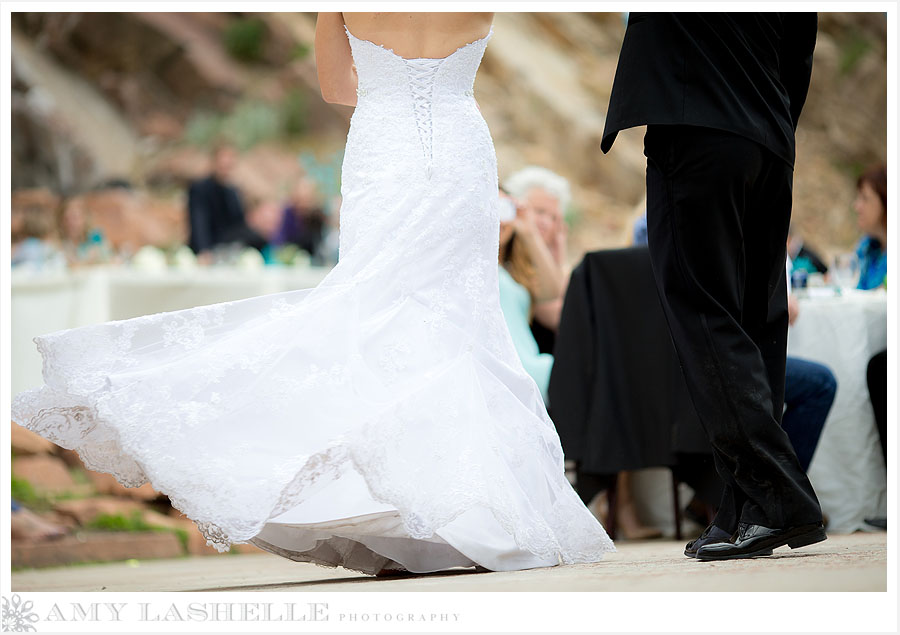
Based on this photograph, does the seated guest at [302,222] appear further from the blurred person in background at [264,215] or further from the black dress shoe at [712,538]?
the black dress shoe at [712,538]

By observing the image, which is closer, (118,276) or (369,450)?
(369,450)

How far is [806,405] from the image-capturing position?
13.6ft

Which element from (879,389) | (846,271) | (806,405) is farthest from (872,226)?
(806,405)

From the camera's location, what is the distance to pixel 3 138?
9.55ft

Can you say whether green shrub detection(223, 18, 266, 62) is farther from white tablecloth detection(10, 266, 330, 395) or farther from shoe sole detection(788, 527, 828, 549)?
shoe sole detection(788, 527, 828, 549)

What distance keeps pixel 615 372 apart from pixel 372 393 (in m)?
1.83

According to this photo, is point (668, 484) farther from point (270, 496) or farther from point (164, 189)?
point (164, 189)

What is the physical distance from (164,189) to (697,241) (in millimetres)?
15732

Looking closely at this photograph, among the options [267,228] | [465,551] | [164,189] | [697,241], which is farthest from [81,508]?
[164,189]

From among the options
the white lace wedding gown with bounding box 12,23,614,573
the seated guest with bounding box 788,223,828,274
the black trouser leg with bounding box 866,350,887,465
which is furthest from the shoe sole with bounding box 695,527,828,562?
the seated guest with bounding box 788,223,828,274

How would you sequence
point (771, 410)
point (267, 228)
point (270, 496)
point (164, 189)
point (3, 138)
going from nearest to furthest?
point (270, 496)
point (771, 410)
point (3, 138)
point (267, 228)
point (164, 189)

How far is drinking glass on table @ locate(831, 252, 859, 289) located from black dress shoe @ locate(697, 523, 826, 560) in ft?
9.74

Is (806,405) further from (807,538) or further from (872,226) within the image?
(807,538)

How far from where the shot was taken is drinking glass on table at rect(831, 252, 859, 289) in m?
5.31
